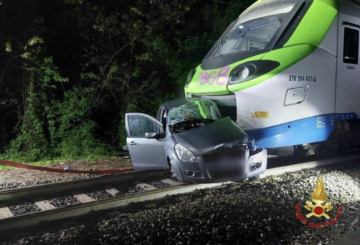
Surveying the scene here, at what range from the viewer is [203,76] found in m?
7.32

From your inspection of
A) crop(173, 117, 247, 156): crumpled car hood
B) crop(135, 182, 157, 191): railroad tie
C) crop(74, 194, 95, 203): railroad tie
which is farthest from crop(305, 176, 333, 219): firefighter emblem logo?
crop(74, 194, 95, 203): railroad tie

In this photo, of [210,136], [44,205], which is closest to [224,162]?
[210,136]

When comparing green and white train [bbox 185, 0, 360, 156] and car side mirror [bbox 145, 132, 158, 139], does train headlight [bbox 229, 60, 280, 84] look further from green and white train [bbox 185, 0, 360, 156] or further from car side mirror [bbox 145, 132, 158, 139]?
car side mirror [bbox 145, 132, 158, 139]

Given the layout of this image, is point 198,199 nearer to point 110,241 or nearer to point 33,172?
point 110,241

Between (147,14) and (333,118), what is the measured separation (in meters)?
8.28

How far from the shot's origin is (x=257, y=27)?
279 inches

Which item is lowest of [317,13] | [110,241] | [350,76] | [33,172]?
[33,172]

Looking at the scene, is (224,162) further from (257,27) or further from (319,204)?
(257,27)

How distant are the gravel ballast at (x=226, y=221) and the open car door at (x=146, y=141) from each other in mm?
1031

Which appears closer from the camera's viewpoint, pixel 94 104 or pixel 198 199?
pixel 198 199

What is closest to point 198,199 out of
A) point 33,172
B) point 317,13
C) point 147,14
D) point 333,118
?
point 333,118

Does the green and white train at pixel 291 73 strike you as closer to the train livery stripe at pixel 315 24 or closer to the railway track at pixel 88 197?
the train livery stripe at pixel 315 24

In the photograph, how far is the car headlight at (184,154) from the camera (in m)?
5.61

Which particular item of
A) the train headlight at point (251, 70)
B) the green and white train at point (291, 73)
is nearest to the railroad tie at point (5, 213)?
the green and white train at point (291, 73)
